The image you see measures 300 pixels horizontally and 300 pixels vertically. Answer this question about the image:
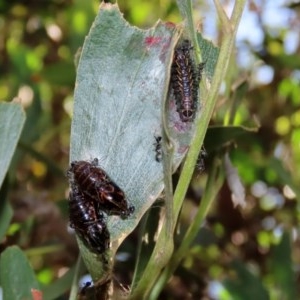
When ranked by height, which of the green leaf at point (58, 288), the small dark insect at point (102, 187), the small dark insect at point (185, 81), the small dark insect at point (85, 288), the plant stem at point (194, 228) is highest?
the small dark insect at point (185, 81)

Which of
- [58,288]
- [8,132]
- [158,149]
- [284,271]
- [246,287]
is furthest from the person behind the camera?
[284,271]

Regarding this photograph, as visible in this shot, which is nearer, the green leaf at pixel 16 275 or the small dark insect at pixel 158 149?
the small dark insect at pixel 158 149

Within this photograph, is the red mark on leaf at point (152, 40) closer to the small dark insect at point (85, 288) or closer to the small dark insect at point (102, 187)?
the small dark insect at point (102, 187)

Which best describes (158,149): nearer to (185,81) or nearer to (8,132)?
(185,81)

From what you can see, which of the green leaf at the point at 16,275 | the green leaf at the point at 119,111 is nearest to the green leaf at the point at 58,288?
the green leaf at the point at 16,275

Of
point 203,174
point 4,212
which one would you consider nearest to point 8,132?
point 4,212

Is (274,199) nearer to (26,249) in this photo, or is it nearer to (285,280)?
(285,280)

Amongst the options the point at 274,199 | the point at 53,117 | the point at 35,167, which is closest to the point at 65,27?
the point at 53,117
